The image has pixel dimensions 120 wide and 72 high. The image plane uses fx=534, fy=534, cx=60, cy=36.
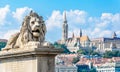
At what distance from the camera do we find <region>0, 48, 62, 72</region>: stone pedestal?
9359 mm

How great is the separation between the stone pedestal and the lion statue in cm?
22

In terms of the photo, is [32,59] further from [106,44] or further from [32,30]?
[106,44]

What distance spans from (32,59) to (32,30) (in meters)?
0.64

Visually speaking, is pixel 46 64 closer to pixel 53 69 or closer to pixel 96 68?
pixel 53 69

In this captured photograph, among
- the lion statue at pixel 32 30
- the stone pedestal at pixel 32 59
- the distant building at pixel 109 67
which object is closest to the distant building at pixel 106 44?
the distant building at pixel 109 67

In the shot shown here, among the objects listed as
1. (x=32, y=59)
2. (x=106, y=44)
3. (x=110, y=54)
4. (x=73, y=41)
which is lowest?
(x=32, y=59)

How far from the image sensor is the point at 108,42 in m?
180

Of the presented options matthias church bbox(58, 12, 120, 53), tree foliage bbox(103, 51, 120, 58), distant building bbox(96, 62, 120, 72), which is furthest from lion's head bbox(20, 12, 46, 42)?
matthias church bbox(58, 12, 120, 53)

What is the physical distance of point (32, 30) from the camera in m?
9.84

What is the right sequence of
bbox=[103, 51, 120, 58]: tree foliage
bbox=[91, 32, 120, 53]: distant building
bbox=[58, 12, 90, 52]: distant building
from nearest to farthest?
bbox=[103, 51, 120, 58]: tree foliage → bbox=[58, 12, 90, 52]: distant building → bbox=[91, 32, 120, 53]: distant building

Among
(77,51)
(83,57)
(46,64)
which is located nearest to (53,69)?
(46,64)

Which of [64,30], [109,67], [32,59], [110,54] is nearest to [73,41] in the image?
[64,30]

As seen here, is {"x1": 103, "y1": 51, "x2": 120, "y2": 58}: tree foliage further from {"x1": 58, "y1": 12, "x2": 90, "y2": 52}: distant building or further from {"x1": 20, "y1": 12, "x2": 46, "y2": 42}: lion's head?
{"x1": 20, "y1": 12, "x2": 46, "y2": 42}: lion's head

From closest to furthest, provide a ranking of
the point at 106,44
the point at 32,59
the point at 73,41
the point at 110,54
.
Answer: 1. the point at 32,59
2. the point at 110,54
3. the point at 73,41
4. the point at 106,44
